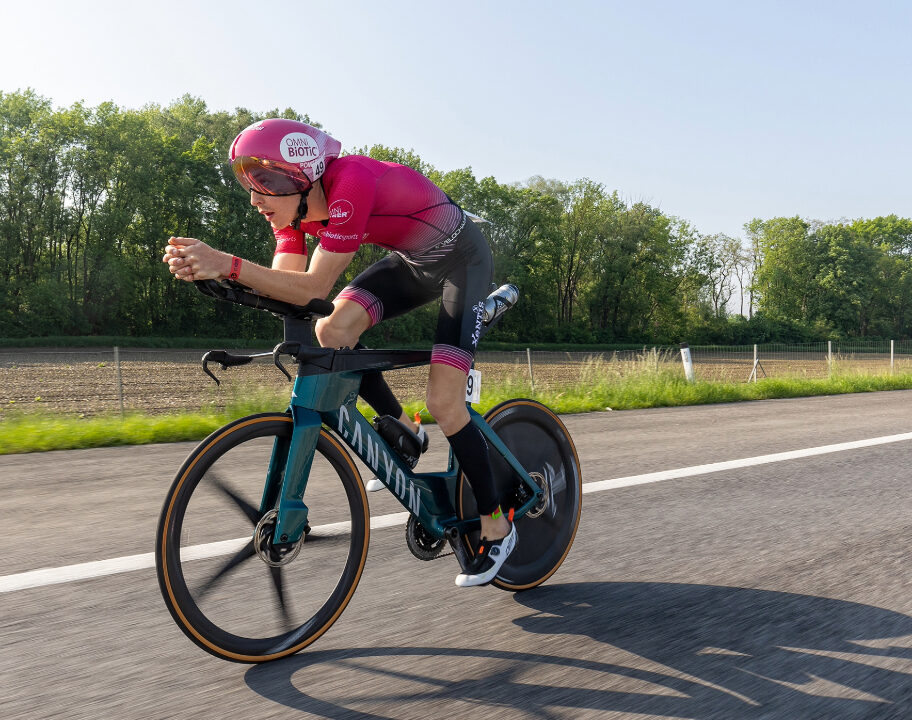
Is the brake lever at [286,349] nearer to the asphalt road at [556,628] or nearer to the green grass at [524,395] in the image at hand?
the green grass at [524,395]

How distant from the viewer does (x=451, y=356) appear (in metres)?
3.00

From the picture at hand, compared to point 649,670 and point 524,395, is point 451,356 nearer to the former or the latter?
point 649,670

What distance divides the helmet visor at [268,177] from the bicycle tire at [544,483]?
1.32 m

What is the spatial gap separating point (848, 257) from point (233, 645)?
93.5 meters

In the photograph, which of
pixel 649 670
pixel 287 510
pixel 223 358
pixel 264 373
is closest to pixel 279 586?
pixel 287 510

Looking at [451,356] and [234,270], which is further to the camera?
[451,356]

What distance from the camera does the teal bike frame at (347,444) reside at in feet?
8.42

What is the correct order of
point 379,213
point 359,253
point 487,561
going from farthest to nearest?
1. point 359,253
2. point 487,561
3. point 379,213

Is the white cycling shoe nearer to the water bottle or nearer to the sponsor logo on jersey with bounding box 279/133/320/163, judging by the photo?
the water bottle

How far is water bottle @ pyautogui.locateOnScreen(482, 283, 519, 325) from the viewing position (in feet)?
10.4

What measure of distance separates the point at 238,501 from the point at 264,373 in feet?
56.5

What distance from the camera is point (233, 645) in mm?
2441

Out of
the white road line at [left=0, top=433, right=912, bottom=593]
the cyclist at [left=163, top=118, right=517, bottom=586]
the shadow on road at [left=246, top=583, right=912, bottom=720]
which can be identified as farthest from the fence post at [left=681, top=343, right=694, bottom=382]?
the cyclist at [left=163, top=118, right=517, bottom=586]

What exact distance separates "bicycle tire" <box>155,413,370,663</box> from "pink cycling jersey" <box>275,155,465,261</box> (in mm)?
671
